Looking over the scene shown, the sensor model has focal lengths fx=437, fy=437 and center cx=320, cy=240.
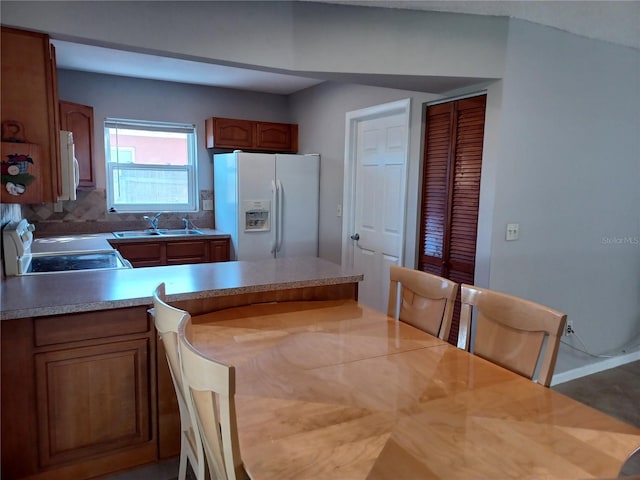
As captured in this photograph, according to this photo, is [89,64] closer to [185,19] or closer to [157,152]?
[157,152]

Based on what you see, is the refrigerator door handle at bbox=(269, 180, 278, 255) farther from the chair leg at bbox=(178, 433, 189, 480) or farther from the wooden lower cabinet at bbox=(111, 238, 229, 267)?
the chair leg at bbox=(178, 433, 189, 480)

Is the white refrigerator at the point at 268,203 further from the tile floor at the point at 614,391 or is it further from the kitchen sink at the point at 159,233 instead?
the tile floor at the point at 614,391

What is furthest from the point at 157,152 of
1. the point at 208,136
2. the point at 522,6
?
the point at 522,6

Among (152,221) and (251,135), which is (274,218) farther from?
(152,221)

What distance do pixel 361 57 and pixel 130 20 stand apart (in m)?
1.25

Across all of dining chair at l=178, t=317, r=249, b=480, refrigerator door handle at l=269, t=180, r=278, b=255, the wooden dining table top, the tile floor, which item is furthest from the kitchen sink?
the tile floor

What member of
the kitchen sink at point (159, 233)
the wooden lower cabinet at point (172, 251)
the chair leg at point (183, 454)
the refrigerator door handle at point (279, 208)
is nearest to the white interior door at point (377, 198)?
the refrigerator door handle at point (279, 208)

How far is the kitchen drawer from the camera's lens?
1833 mm

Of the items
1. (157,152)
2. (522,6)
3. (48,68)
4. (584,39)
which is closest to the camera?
(48,68)

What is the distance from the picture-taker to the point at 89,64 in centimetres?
392

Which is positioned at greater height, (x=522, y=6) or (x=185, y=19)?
(x=522, y=6)

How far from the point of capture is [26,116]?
6.99 feet

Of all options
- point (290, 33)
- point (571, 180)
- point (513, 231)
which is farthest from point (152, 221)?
point (571, 180)

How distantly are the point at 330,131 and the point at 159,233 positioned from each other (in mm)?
2029
